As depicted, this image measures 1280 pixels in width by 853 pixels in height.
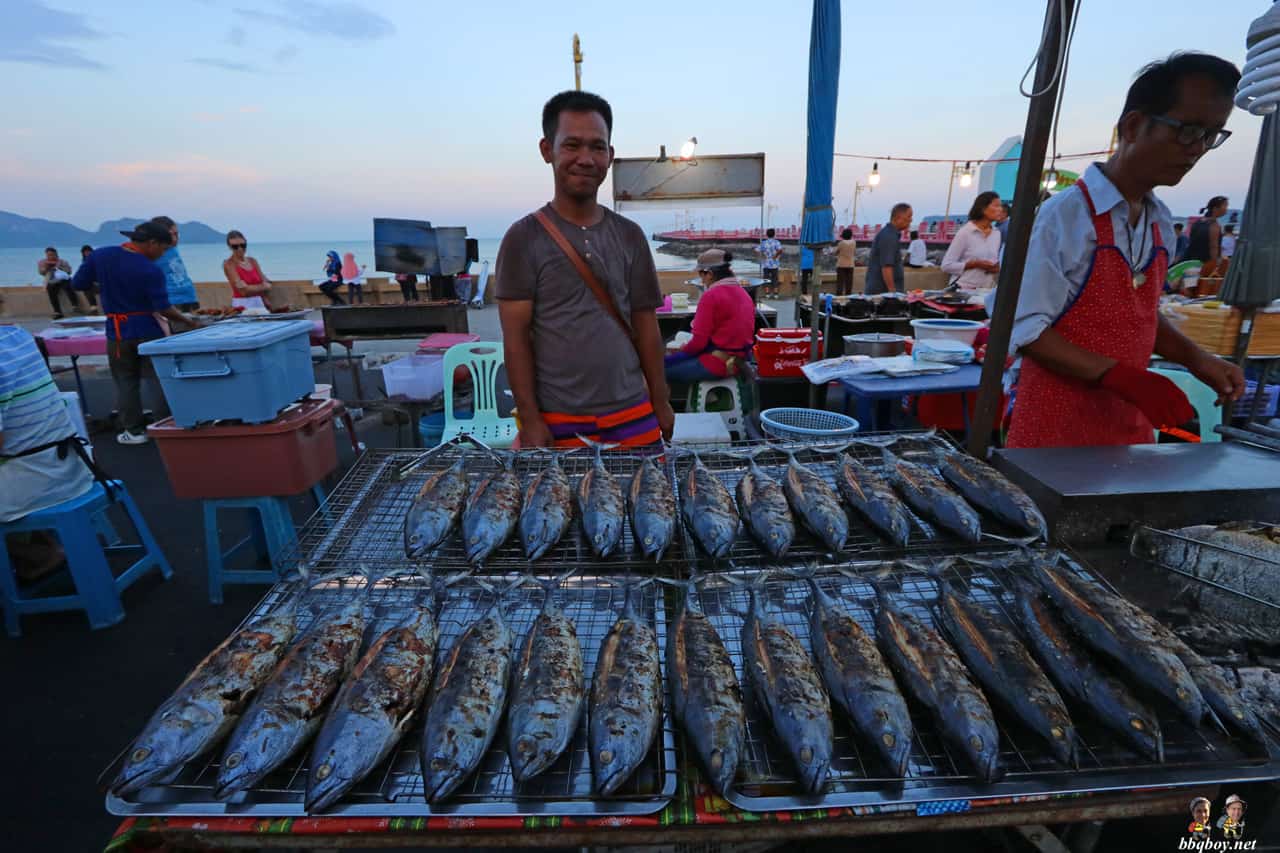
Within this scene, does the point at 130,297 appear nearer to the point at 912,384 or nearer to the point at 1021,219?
the point at 912,384

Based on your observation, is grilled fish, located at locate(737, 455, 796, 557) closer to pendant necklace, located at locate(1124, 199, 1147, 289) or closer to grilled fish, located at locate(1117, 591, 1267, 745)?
grilled fish, located at locate(1117, 591, 1267, 745)

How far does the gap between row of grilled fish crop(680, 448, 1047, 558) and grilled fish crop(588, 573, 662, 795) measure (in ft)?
1.49

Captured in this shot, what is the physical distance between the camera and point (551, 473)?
2.46 metres

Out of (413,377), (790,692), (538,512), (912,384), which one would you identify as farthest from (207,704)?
(413,377)

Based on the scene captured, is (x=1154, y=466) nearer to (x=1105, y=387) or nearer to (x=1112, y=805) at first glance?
(x=1105, y=387)

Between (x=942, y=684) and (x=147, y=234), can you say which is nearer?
(x=942, y=684)

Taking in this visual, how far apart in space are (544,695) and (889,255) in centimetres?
1059

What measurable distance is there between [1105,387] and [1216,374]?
1.83ft

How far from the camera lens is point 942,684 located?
154cm

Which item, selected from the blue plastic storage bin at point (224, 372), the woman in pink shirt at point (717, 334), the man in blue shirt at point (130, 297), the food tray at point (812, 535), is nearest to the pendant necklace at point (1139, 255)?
the food tray at point (812, 535)

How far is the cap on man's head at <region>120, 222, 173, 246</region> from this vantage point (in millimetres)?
6965

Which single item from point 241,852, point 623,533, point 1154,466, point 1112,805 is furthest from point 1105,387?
point 241,852

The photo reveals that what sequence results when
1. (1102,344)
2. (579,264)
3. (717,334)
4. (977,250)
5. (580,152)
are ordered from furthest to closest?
(977,250) < (717,334) < (579,264) < (580,152) < (1102,344)

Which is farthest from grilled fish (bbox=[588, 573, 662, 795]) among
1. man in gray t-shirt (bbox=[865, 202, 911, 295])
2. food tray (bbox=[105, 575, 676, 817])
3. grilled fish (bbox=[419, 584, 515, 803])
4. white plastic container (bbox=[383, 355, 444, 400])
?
man in gray t-shirt (bbox=[865, 202, 911, 295])
